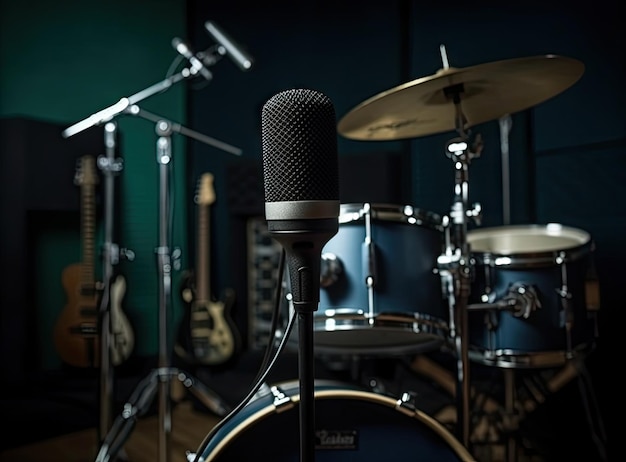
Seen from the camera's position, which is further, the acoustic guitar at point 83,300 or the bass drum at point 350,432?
the acoustic guitar at point 83,300

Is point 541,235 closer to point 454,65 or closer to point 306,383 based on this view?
point 454,65

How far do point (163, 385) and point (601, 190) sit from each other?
1747 mm

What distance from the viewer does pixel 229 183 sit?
2824 millimetres

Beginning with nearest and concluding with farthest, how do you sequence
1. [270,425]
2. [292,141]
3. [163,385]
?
[292,141], [270,425], [163,385]

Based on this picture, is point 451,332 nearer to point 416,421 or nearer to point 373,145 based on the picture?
point 416,421

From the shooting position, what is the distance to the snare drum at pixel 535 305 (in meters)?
1.57

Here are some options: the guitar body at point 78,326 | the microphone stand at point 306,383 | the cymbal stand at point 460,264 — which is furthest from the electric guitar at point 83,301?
the microphone stand at point 306,383

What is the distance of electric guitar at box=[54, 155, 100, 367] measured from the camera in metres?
2.24

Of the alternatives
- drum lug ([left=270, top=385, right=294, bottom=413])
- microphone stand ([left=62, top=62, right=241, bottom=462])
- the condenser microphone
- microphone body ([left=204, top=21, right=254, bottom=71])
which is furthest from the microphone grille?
microphone body ([left=204, top=21, right=254, bottom=71])

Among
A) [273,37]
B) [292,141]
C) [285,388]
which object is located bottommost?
[285,388]

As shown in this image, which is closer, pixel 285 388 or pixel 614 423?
pixel 285 388

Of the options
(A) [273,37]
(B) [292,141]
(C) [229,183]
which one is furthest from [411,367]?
(B) [292,141]

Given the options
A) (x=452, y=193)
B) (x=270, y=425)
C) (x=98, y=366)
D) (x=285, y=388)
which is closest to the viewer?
(x=270, y=425)

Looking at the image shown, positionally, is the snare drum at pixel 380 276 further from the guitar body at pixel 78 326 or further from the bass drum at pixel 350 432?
the guitar body at pixel 78 326
